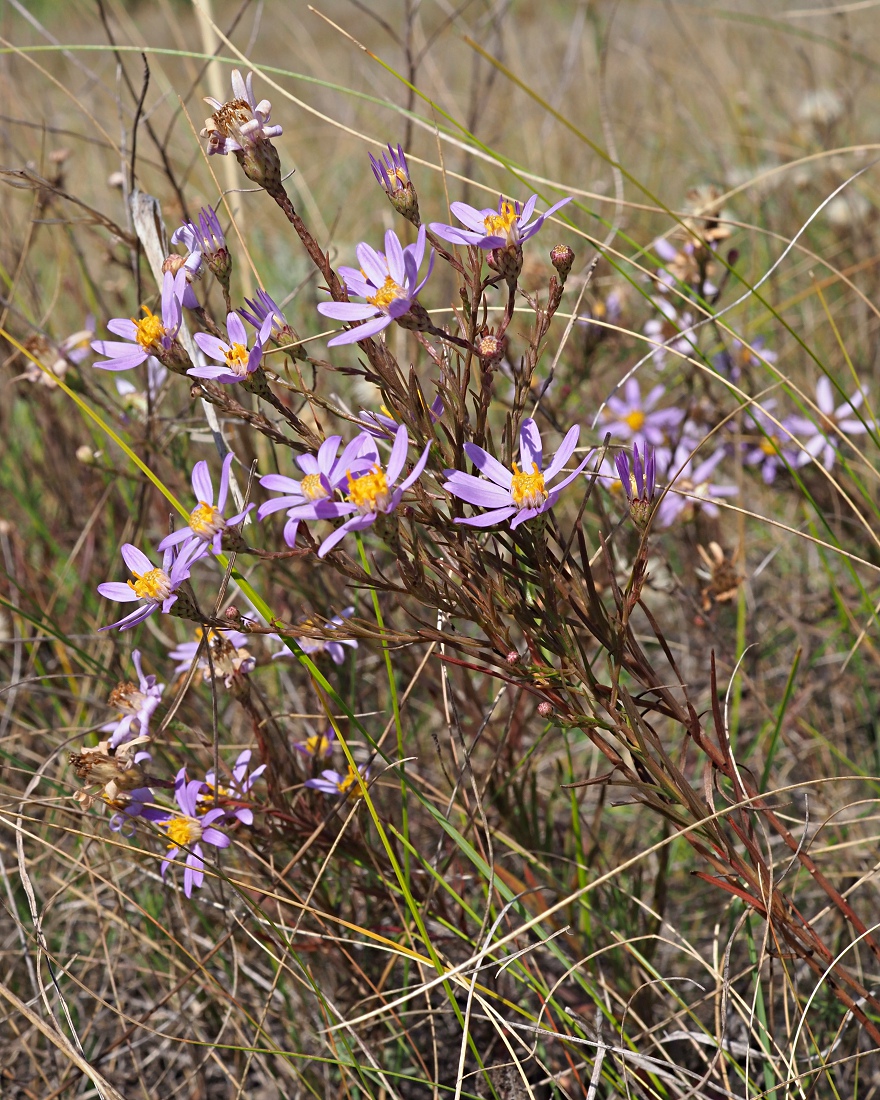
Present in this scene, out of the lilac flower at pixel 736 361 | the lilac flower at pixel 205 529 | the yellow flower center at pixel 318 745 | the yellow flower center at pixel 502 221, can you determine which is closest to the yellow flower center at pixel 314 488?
the lilac flower at pixel 205 529

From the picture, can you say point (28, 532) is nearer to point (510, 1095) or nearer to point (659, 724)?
point (659, 724)

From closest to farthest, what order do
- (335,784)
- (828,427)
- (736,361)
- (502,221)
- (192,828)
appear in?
(502,221) → (192,828) → (335,784) → (828,427) → (736,361)

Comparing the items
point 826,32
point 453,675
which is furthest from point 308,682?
point 826,32

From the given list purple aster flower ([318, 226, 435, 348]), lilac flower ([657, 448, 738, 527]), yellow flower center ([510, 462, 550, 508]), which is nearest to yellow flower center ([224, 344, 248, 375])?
purple aster flower ([318, 226, 435, 348])

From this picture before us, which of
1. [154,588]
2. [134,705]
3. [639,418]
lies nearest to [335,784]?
[134,705]

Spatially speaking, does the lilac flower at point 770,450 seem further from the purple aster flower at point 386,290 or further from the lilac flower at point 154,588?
the lilac flower at point 154,588

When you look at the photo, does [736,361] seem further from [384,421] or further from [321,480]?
[321,480]
